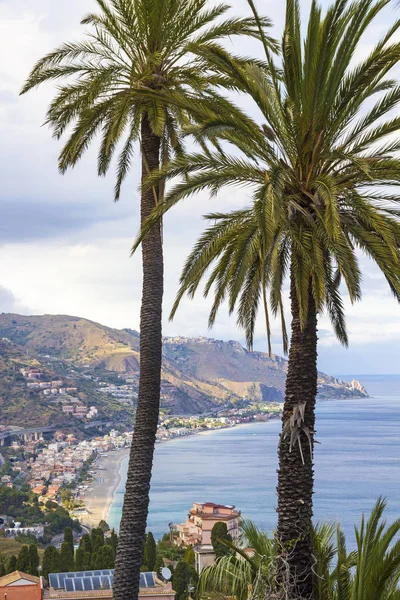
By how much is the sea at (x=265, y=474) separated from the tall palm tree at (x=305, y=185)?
4511 centimetres

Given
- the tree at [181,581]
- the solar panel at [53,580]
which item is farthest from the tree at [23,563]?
the solar panel at [53,580]

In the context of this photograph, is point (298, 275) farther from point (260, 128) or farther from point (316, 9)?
point (316, 9)

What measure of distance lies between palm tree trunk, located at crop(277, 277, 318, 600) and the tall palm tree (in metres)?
0.01

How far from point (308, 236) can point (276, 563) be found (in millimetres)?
3266

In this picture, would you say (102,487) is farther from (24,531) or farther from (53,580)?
(53,580)

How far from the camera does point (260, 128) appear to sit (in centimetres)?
876

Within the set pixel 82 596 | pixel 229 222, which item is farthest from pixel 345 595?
pixel 82 596

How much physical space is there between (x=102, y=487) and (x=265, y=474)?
22.2 meters

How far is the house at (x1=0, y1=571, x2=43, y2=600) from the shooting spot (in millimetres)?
24609

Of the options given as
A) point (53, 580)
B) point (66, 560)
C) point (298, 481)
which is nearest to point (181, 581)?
point (66, 560)

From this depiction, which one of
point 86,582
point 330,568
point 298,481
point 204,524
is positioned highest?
point 298,481

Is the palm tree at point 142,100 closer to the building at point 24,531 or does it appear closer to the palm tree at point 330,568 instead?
the palm tree at point 330,568

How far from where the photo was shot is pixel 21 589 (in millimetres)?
25078

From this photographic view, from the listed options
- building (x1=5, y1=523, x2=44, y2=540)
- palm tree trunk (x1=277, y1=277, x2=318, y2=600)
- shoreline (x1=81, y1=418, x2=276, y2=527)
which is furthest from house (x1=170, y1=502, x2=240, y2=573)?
palm tree trunk (x1=277, y1=277, x2=318, y2=600)
